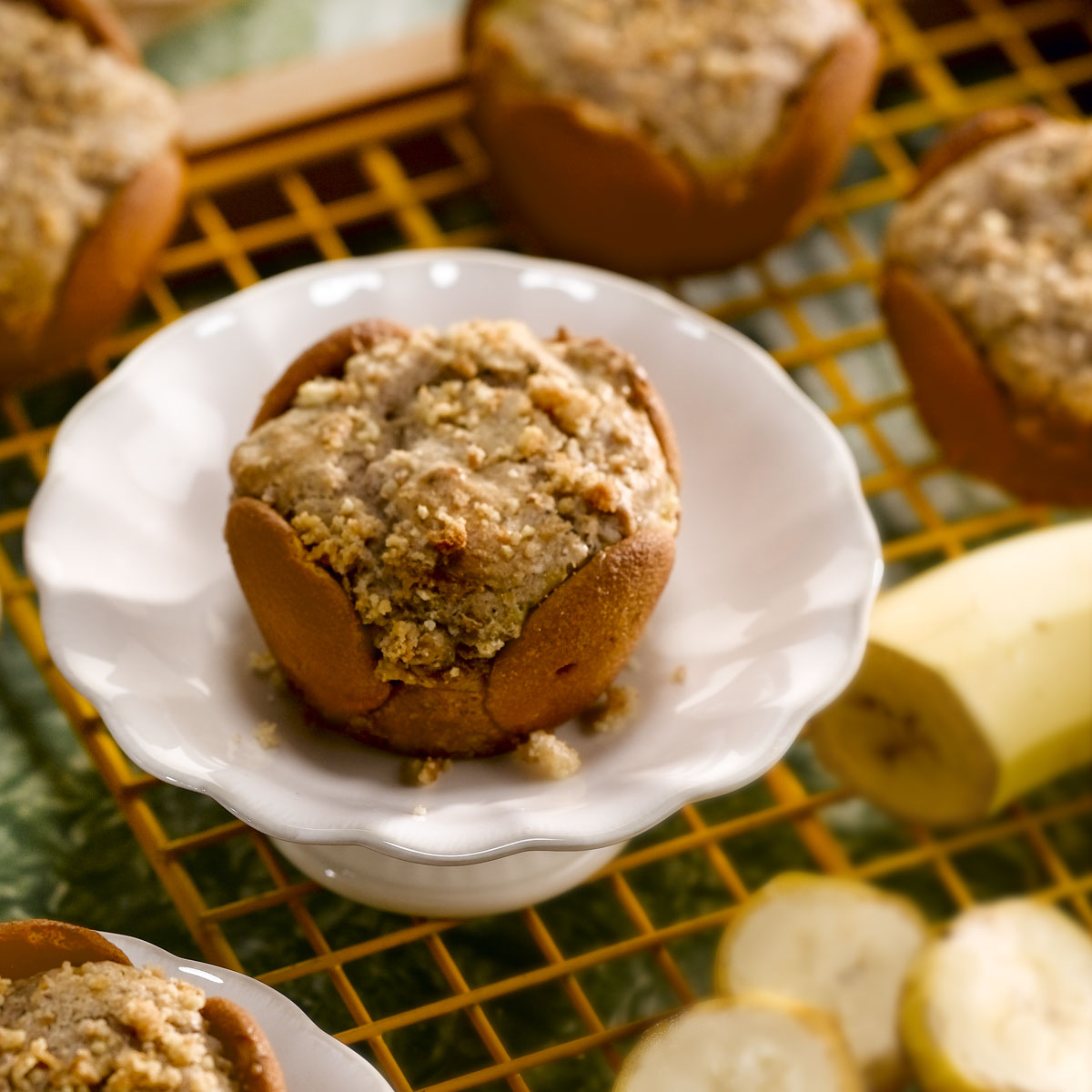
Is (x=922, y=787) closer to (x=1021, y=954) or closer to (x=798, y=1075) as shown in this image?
(x=1021, y=954)

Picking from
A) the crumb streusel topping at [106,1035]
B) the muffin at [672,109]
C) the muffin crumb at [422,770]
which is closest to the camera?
the crumb streusel topping at [106,1035]

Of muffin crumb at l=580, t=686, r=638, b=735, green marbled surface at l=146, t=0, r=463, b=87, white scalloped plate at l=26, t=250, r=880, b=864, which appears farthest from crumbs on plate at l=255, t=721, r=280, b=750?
green marbled surface at l=146, t=0, r=463, b=87

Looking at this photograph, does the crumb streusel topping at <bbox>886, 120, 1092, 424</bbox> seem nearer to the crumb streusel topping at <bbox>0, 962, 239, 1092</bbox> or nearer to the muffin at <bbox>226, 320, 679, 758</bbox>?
the muffin at <bbox>226, 320, 679, 758</bbox>

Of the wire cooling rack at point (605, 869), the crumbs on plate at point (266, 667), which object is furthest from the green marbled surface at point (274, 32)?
the crumbs on plate at point (266, 667)

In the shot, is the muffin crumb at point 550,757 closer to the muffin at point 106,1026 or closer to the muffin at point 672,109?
the muffin at point 106,1026

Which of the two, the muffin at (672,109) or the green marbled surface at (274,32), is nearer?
the muffin at (672,109)

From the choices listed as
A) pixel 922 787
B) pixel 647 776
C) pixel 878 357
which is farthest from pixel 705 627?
pixel 878 357

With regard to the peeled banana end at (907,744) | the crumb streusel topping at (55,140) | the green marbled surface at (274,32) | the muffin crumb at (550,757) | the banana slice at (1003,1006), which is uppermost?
the crumb streusel topping at (55,140)
